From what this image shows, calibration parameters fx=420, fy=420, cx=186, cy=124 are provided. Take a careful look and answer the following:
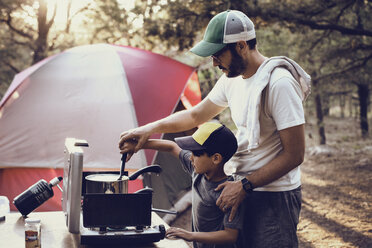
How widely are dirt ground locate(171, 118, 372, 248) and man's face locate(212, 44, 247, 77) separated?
3.10 m

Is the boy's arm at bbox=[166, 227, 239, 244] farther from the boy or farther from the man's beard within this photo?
the man's beard

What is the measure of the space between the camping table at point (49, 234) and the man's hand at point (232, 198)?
0.74 ft

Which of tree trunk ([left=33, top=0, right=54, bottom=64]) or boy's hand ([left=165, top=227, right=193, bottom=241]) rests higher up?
tree trunk ([left=33, top=0, right=54, bottom=64])

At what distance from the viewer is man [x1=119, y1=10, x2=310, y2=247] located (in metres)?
1.79

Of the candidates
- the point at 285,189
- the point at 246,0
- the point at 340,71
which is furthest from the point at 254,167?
the point at 340,71

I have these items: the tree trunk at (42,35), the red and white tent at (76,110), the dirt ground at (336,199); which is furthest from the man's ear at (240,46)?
the tree trunk at (42,35)

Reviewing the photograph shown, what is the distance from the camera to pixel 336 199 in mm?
6191

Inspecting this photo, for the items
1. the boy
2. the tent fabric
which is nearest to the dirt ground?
the tent fabric

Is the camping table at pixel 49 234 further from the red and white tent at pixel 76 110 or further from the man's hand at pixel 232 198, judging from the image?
the red and white tent at pixel 76 110

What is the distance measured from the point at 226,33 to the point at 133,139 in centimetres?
72

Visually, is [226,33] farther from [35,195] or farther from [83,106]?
[83,106]

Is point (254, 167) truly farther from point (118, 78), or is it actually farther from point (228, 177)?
point (118, 78)

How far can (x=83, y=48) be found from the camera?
4965 millimetres

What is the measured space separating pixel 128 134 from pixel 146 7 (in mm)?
4767
